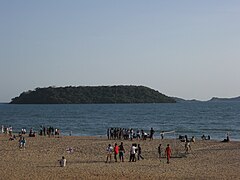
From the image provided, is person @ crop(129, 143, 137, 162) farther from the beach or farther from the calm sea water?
the calm sea water

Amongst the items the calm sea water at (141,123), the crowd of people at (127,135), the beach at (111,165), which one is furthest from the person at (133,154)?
the calm sea water at (141,123)

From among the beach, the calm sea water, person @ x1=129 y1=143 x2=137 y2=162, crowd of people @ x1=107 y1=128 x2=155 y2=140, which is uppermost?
the calm sea water

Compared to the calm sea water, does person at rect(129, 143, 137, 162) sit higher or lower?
lower

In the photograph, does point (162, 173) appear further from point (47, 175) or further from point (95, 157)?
point (95, 157)

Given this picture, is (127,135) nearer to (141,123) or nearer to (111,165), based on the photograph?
(111,165)

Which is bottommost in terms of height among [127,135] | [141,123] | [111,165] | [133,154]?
[111,165]

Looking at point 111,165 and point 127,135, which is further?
point 127,135

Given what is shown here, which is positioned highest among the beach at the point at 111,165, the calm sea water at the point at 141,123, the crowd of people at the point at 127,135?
the calm sea water at the point at 141,123

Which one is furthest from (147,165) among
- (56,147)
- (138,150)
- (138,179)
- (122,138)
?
(122,138)

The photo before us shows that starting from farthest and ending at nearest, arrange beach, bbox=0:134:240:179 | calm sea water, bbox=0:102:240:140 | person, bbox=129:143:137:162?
1. calm sea water, bbox=0:102:240:140
2. person, bbox=129:143:137:162
3. beach, bbox=0:134:240:179

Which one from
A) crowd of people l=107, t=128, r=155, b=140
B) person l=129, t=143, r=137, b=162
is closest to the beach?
person l=129, t=143, r=137, b=162

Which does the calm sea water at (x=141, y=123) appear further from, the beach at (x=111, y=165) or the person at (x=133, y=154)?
the person at (x=133, y=154)

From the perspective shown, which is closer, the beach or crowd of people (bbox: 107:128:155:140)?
the beach

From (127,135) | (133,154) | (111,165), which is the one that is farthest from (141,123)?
(111,165)
